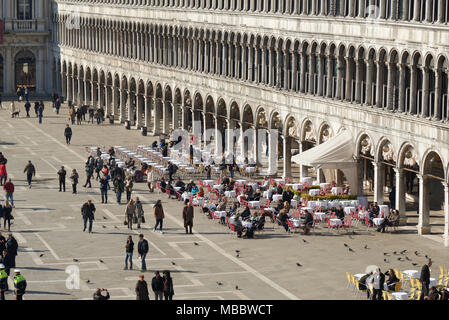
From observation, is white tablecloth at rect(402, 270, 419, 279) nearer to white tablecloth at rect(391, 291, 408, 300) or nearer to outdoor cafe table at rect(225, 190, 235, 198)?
white tablecloth at rect(391, 291, 408, 300)

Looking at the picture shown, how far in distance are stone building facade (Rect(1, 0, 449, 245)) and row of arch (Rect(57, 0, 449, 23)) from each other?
80mm

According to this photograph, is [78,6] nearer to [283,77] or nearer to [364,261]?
[283,77]

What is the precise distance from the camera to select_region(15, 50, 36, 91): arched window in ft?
495

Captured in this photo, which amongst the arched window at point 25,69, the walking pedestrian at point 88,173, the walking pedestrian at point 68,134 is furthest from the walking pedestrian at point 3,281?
the arched window at point 25,69

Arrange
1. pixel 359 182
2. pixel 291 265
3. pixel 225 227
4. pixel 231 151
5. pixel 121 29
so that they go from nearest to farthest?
pixel 291 265
pixel 225 227
pixel 359 182
pixel 231 151
pixel 121 29

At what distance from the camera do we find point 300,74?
84.9 metres

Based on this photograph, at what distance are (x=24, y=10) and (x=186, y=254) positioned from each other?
94.7 m

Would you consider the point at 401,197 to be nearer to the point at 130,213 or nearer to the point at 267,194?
the point at 267,194

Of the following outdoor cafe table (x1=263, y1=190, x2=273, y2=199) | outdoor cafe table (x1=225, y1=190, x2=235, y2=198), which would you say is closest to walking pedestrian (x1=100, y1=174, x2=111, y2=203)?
outdoor cafe table (x1=225, y1=190, x2=235, y2=198)

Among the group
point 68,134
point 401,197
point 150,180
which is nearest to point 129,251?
point 401,197

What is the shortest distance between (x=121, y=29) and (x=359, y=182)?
53632mm

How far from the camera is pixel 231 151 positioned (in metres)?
95.3

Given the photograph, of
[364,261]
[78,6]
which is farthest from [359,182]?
[78,6]

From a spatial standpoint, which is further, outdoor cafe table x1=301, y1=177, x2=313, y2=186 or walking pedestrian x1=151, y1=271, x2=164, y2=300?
outdoor cafe table x1=301, y1=177, x2=313, y2=186
